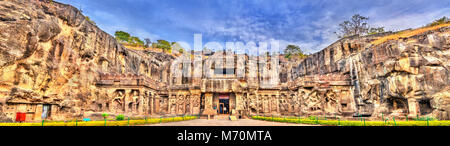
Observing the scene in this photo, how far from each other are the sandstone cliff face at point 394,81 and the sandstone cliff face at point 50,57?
23.8 meters

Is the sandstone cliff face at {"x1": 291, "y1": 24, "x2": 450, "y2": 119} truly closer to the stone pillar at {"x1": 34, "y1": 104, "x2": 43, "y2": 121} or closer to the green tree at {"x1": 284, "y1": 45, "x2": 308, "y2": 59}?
the stone pillar at {"x1": 34, "y1": 104, "x2": 43, "y2": 121}

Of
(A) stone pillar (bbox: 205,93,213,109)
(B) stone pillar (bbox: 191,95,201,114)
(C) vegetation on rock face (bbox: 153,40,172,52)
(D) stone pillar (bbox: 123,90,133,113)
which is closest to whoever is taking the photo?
(D) stone pillar (bbox: 123,90,133,113)

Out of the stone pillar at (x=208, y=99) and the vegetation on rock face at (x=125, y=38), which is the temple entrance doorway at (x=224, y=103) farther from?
the vegetation on rock face at (x=125, y=38)

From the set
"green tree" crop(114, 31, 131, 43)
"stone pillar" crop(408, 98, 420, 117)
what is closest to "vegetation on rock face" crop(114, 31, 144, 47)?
"green tree" crop(114, 31, 131, 43)

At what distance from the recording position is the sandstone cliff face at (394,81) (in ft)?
57.3

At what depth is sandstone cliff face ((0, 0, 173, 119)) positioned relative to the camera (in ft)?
53.1

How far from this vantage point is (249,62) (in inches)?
1649

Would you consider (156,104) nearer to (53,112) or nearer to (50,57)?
(53,112)

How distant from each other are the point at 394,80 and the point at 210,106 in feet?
61.7

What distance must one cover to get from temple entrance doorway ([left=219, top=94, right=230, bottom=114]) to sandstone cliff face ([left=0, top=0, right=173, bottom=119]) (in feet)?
47.0

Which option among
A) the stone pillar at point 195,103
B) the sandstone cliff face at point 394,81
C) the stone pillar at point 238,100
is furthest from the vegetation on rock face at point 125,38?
the sandstone cliff face at point 394,81
